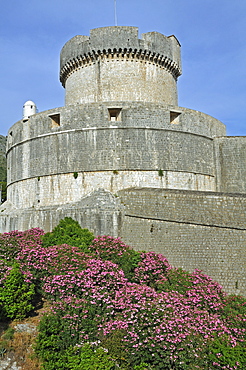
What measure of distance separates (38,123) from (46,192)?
131 inches

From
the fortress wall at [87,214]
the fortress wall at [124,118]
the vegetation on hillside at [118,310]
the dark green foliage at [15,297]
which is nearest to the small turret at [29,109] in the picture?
the fortress wall at [124,118]

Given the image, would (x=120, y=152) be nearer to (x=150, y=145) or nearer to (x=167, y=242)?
(x=150, y=145)

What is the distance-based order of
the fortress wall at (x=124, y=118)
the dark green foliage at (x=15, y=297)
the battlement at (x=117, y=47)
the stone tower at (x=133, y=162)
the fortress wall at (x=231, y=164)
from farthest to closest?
the battlement at (x=117, y=47), the fortress wall at (x=231, y=164), the fortress wall at (x=124, y=118), the stone tower at (x=133, y=162), the dark green foliage at (x=15, y=297)

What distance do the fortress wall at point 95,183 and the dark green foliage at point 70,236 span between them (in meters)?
2.14

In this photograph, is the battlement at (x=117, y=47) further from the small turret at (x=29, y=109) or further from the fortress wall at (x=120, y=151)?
the fortress wall at (x=120, y=151)

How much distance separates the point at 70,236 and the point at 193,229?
157 inches

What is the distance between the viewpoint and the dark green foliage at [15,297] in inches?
312

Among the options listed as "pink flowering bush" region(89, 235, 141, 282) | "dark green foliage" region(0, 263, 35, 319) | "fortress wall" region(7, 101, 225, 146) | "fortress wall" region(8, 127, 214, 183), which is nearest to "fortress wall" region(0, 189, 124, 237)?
"fortress wall" region(8, 127, 214, 183)

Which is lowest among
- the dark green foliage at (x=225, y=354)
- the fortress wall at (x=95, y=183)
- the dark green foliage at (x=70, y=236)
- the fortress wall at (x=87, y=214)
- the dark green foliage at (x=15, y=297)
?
the dark green foliage at (x=225, y=354)

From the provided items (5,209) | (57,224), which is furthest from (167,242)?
(5,209)

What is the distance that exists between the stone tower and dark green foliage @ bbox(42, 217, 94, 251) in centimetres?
49

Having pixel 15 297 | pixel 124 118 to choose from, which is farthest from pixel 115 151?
pixel 15 297

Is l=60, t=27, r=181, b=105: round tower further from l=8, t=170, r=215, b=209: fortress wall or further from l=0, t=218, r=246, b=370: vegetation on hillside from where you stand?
l=0, t=218, r=246, b=370: vegetation on hillside

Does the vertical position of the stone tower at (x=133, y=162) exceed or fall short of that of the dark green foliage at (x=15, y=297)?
it exceeds it
